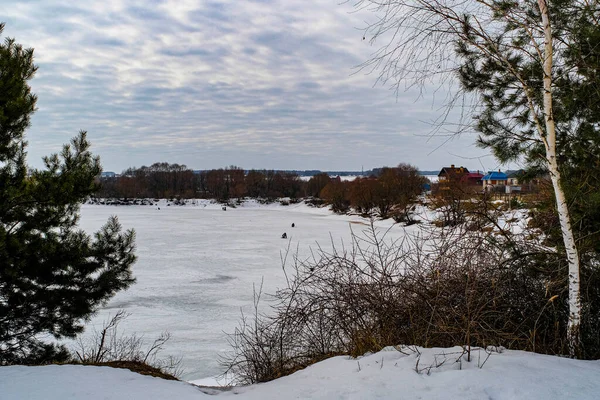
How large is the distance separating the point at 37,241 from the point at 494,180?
279 inches

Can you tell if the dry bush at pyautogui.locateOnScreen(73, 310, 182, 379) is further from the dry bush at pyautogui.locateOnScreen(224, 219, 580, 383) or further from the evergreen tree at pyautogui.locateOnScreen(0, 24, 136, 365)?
the dry bush at pyautogui.locateOnScreen(224, 219, 580, 383)

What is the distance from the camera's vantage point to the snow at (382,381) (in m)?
2.79

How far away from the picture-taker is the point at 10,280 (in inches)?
247

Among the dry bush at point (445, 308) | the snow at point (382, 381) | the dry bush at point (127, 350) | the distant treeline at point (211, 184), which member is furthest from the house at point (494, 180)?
the distant treeline at point (211, 184)

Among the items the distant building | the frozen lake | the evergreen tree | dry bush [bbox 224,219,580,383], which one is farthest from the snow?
the evergreen tree

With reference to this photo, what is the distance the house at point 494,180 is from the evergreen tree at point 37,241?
6250 mm

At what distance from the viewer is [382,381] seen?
10.1 ft

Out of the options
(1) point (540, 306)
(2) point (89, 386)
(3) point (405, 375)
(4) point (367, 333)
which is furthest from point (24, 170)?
(1) point (540, 306)

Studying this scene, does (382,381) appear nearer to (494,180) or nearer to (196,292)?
(494,180)

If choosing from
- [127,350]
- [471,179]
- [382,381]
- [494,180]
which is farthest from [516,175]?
[127,350]

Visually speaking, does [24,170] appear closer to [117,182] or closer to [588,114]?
[588,114]

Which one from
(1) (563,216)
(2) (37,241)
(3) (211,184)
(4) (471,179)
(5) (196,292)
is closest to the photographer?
(1) (563,216)

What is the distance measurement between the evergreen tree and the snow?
329cm

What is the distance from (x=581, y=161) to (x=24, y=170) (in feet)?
25.7
